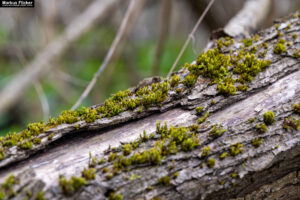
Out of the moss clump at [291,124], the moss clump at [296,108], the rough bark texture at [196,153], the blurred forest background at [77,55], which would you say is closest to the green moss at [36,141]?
the rough bark texture at [196,153]

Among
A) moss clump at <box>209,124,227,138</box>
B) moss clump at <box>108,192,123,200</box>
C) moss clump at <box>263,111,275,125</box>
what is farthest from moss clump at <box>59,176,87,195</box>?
Result: moss clump at <box>263,111,275,125</box>

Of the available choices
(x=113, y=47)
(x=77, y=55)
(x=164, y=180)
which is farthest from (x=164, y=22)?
(x=77, y=55)

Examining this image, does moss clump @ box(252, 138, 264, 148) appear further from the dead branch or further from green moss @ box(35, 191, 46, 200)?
the dead branch

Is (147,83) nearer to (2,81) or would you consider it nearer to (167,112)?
(167,112)

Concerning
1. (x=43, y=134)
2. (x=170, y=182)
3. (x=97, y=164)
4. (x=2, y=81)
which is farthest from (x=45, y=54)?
(x=170, y=182)

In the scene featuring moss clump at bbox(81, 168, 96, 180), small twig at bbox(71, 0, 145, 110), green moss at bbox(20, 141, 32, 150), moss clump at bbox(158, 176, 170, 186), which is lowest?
moss clump at bbox(158, 176, 170, 186)

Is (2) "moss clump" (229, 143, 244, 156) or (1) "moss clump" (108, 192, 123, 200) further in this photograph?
(2) "moss clump" (229, 143, 244, 156)

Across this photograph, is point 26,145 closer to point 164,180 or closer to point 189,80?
point 164,180

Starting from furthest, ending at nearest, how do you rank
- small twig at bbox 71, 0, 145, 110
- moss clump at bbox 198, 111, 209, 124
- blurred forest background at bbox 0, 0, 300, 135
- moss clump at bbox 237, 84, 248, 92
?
1. blurred forest background at bbox 0, 0, 300, 135
2. small twig at bbox 71, 0, 145, 110
3. moss clump at bbox 237, 84, 248, 92
4. moss clump at bbox 198, 111, 209, 124
